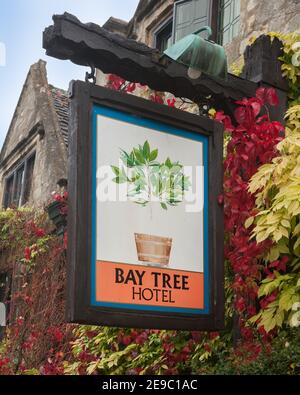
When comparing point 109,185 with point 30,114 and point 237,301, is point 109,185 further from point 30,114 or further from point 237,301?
point 30,114

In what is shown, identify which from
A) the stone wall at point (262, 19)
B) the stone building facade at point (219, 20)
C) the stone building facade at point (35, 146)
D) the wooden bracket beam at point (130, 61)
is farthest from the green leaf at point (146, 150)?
the stone building facade at point (35, 146)

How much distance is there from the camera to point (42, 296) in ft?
34.5

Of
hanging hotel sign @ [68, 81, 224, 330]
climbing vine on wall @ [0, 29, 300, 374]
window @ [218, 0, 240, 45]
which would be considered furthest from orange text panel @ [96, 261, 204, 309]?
window @ [218, 0, 240, 45]

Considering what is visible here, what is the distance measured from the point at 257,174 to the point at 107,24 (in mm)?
7988

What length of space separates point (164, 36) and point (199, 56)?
5.83m

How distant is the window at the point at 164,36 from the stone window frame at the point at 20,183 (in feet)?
15.1

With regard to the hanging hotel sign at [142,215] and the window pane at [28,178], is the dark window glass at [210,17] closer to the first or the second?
the hanging hotel sign at [142,215]

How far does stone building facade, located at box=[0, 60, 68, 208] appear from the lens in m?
14.0

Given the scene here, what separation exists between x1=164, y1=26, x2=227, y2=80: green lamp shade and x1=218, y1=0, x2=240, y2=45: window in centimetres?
317

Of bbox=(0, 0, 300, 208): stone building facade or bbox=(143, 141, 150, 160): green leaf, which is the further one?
bbox=(0, 0, 300, 208): stone building facade

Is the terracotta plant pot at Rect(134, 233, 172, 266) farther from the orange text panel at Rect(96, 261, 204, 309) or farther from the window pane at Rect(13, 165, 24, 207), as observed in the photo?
the window pane at Rect(13, 165, 24, 207)

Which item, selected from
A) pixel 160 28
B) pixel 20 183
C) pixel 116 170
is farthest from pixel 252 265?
pixel 20 183

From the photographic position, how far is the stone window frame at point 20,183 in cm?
1498

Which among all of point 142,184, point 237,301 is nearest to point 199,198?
point 142,184
